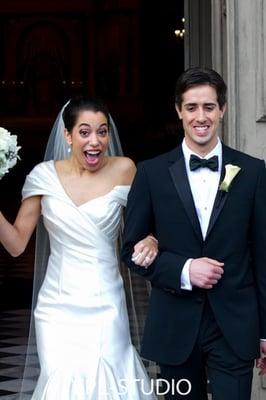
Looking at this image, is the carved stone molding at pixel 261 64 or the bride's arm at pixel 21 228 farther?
the carved stone molding at pixel 261 64

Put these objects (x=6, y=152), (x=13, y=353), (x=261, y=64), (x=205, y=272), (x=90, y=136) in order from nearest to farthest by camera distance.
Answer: (x=205, y=272) → (x=6, y=152) → (x=90, y=136) → (x=261, y=64) → (x=13, y=353)

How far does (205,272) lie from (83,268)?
4.02 ft

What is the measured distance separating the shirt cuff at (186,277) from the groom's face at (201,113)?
1.52ft

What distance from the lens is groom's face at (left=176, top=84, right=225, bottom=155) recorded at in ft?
12.4

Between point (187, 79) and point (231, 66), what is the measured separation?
1651 mm

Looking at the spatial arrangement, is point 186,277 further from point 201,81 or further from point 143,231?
point 201,81

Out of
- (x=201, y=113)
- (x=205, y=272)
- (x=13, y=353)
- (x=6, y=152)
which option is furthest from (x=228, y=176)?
(x=13, y=353)

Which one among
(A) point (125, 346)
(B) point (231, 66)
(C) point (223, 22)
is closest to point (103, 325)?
(A) point (125, 346)

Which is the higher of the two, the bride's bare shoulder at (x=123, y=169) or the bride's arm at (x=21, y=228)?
the bride's bare shoulder at (x=123, y=169)

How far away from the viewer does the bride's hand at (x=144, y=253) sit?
3764 millimetres

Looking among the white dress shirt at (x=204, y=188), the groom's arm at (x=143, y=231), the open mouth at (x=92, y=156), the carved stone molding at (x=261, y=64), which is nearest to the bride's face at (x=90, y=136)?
the open mouth at (x=92, y=156)

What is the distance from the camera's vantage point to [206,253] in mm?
3779

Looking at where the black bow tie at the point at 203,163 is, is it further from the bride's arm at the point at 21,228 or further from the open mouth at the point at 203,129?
the bride's arm at the point at 21,228

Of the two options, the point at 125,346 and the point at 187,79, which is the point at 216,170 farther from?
the point at 125,346
